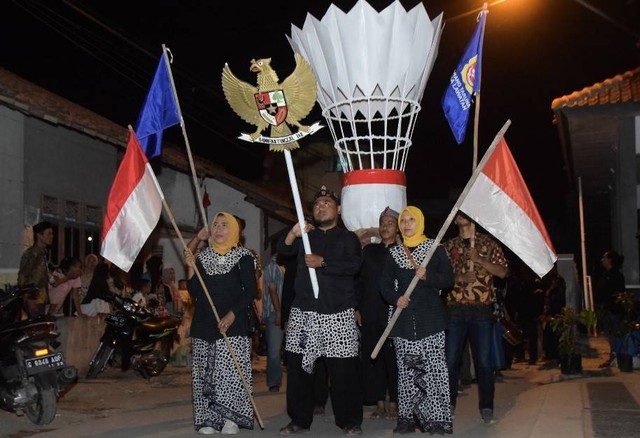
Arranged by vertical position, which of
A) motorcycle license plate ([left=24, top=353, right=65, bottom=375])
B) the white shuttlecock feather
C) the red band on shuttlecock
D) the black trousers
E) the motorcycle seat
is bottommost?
the black trousers

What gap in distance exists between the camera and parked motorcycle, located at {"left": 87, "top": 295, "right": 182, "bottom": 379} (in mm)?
11727

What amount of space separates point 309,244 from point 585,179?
456 inches

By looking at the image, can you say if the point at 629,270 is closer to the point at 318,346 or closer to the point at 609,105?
the point at 609,105

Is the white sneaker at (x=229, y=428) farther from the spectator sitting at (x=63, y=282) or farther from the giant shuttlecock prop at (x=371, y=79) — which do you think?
the spectator sitting at (x=63, y=282)

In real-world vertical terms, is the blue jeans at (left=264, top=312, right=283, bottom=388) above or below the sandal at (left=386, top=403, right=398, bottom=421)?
above

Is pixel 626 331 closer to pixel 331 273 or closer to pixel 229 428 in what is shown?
pixel 331 273

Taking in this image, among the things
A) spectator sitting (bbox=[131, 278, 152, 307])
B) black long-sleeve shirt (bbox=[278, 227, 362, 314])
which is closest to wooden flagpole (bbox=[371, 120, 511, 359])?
black long-sleeve shirt (bbox=[278, 227, 362, 314])

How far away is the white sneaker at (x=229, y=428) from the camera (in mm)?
7480

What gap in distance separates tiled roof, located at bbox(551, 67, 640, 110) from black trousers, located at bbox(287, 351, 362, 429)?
7.16m

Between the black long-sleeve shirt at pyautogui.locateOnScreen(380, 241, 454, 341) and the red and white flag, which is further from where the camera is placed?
the red and white flag

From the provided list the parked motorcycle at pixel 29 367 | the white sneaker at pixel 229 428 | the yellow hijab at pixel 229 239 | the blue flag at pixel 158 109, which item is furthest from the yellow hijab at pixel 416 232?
the parked motorcycle at pixel 29 367

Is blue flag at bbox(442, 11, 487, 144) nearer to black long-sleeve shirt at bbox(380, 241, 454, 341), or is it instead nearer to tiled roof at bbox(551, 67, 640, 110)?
black long-sleeve shirt at bbox(380, 241, 454, 341)

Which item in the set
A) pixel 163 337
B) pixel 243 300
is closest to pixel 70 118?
pixel 163 337

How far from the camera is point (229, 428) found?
24.6 feet
